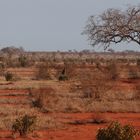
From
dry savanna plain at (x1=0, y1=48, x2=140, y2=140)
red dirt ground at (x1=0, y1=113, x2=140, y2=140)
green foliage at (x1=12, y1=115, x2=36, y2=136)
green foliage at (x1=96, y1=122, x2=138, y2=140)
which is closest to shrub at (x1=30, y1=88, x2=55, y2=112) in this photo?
dry savanna plain at (x1=0, y1=48, x2=140, y2=140)

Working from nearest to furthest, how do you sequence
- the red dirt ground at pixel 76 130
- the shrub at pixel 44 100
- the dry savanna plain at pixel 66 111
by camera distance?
the red dirt ground at pixel 76 130
the dry savanna plain at pixel 66 111
the shrub at pixel 44 100

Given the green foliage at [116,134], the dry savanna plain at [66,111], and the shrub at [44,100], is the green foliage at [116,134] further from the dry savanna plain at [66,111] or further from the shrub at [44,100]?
the shrub at [44,100]

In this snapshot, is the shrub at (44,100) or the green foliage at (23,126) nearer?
the green foliage at (23,126)

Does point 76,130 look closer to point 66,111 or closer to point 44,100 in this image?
point 66,111

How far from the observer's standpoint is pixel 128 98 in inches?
953

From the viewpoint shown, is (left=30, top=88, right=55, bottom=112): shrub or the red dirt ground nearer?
the red dirt ground

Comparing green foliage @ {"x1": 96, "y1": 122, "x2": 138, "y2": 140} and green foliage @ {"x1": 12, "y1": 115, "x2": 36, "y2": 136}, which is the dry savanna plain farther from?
green foliage @ {"x1": 96, "y1": 122, "x2": 138, "y2": 140}

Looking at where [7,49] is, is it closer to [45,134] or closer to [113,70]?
[113,70]

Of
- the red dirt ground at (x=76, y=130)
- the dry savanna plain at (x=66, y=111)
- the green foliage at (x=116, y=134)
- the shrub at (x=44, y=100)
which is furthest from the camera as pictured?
the shrub at (x=44, y=100)

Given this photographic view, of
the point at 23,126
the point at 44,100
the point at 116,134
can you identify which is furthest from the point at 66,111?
the point at 116,134

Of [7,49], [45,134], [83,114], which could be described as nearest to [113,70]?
[83,114]

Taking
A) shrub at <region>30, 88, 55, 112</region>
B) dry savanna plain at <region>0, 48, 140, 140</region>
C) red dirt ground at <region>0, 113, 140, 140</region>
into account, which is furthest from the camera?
shrub at <region>30, 88, 55, 112</region>

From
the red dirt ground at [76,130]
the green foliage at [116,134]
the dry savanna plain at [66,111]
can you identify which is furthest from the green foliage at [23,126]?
the green foliage at [116,134]

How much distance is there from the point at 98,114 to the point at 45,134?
3.92 meters
